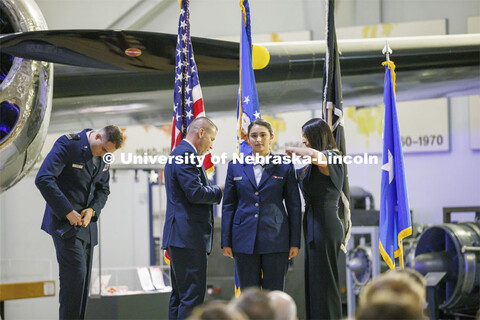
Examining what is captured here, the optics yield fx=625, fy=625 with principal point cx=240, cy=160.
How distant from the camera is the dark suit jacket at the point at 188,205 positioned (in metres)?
3.61

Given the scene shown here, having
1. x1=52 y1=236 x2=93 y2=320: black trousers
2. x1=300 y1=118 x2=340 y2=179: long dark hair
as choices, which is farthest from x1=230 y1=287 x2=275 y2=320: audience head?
x1=52 y1=236 x2=93 y2=320: black trousers

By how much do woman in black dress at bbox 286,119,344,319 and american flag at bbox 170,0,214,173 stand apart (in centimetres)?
89

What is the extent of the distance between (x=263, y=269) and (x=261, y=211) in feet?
1.10

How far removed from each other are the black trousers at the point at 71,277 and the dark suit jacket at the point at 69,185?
6 cm

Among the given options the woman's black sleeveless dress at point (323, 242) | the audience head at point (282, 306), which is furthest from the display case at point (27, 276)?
the audience head at point (282, 306)

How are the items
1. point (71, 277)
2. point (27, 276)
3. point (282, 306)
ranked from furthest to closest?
point (27, 276)
point (71, 277)
point (282, 306)

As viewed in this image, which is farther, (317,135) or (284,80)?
(284,80)

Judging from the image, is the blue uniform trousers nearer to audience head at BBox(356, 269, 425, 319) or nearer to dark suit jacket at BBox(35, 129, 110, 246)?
dark suit jacket at BBox(35, 129, 110, 246)

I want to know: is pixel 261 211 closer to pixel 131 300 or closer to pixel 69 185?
pixel 69 185

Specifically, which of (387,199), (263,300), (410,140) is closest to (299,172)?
(387,199)

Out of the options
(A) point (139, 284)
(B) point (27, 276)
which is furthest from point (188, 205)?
(B) point (27, 276)

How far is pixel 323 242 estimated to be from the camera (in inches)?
140

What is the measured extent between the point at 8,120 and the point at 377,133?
7422 mm

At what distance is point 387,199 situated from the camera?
443 cm
